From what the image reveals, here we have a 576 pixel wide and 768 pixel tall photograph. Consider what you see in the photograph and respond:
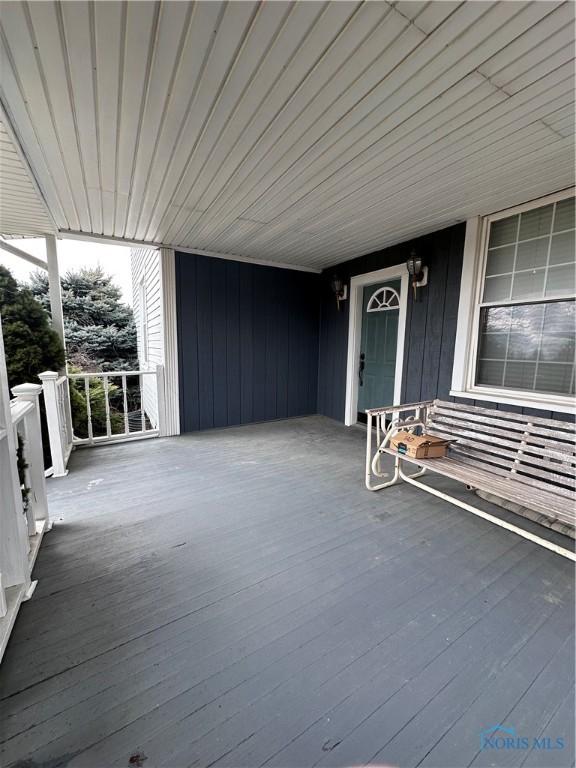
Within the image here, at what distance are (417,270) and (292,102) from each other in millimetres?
2513

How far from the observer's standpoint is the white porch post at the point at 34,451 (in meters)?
1.99

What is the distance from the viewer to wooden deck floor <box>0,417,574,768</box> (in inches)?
41.0

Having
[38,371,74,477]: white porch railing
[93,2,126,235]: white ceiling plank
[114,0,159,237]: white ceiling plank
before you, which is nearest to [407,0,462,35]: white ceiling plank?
[114,0,159,237]: white ceiling plank

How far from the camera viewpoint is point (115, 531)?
2174mm

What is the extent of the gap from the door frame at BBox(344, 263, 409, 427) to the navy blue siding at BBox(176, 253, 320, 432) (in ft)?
2.84

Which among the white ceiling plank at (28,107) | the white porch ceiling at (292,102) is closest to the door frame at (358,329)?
the white porch ceiling at (292,102)

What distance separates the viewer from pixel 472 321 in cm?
335

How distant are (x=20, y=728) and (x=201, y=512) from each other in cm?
140

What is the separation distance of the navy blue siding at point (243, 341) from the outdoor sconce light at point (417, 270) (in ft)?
6.60

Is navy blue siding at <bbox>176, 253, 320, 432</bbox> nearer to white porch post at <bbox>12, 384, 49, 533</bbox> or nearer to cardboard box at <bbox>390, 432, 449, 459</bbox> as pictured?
white porch post at <bbox>12, 384, 49, 533</bbox>

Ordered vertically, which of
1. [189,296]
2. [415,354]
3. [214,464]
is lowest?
[214,464]

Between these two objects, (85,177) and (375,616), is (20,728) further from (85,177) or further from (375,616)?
(85,177)

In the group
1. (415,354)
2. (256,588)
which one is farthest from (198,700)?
(415,354)

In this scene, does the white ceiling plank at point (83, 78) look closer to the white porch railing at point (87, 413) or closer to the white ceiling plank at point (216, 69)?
the white ceiling plank at point (216, 69)
